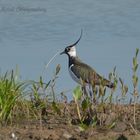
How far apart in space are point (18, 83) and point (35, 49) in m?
2.82

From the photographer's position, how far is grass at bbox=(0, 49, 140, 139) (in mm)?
5879

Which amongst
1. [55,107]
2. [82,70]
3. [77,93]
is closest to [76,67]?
[82,70]

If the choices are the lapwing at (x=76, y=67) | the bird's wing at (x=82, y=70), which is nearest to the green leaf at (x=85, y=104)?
the lapwing at (x=76, y=67)

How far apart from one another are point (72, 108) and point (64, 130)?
0.78 meters

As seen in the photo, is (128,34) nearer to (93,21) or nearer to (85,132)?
(93,21)

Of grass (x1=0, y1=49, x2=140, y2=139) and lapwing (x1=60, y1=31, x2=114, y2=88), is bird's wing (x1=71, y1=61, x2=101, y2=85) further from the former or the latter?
grass (x1=0, y1=49, x2=140, y2=139)

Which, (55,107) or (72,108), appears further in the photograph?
(72,108)

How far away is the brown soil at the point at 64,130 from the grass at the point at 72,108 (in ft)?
0.03

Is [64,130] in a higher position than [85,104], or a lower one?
lower

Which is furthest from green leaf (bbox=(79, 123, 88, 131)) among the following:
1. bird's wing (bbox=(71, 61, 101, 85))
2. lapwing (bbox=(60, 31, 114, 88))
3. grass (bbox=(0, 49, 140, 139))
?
bird's wing (bbox=(71, 61, 101, 85))

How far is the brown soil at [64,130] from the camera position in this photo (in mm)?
5602

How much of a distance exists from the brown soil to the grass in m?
0.01

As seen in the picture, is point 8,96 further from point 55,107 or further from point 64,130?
point 64,130

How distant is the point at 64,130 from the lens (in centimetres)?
579
